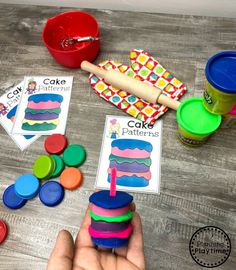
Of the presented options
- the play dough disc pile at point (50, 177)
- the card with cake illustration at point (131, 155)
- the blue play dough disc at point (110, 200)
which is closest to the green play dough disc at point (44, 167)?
the play dough disc pile at point (50, 177)

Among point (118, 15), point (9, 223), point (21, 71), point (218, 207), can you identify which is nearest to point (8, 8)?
point (21, 71)

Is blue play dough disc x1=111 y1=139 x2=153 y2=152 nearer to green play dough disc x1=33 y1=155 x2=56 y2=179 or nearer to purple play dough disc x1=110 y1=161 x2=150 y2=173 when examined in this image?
purple play dough disc x1=110 y1=161 x2=150 y2=173

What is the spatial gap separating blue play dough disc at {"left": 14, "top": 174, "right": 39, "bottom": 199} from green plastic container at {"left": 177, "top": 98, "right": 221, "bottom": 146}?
0.37 meters

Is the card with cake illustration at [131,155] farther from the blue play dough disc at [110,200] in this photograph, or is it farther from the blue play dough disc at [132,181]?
the blue play dough disc at [110,200]

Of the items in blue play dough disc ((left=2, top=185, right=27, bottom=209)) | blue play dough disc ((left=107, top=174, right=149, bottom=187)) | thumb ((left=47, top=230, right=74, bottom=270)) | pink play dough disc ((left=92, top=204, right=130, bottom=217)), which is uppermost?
pink play dough disc ((left=92, top=204, right=130, bottom=217))

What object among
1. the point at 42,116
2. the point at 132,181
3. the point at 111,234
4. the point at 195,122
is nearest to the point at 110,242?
the point at 111,234

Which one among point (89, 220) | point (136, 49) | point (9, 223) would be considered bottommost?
point (9, 223)

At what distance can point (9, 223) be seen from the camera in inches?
29.0

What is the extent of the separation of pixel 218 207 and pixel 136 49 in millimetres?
500

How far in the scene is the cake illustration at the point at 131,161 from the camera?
750 millimetres

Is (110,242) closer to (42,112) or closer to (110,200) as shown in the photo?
(110,200)

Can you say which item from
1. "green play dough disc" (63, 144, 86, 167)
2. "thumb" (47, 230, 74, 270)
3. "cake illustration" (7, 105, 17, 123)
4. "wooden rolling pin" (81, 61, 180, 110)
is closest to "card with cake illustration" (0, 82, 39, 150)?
"cake illustration" (7, 105, 17, 123)

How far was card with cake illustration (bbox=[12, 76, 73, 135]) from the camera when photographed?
84 centimetres

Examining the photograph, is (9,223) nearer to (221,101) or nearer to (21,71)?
(21,71)
